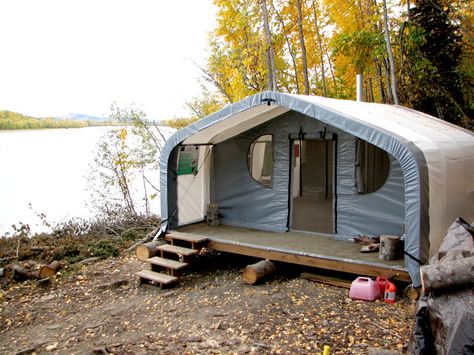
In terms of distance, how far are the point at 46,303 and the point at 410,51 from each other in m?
10.2

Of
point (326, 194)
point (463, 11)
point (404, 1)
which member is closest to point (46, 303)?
point (326, 194)

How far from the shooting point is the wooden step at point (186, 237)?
5.95 metres

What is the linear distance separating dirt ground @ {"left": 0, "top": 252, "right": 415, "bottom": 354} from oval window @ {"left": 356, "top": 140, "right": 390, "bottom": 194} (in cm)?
151

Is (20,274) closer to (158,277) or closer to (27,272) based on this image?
(27,272)

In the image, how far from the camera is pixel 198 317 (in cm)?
434

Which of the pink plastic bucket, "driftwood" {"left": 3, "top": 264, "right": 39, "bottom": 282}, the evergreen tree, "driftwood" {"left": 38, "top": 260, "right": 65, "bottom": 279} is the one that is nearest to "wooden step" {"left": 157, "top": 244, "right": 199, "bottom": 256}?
"driftwood" {"left": 38, "top": 260, "right": 65, "bottom": 279}

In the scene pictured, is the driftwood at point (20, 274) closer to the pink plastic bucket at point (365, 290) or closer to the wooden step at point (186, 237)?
the wooden step at point (186, 237)

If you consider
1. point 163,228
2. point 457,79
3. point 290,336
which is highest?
point 457,79

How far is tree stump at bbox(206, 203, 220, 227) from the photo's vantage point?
693cm

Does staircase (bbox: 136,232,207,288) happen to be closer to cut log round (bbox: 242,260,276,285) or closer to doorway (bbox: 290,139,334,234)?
cut log round (bbox: 242,260,276,285)

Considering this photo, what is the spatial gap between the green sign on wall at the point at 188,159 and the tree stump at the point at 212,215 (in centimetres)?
65

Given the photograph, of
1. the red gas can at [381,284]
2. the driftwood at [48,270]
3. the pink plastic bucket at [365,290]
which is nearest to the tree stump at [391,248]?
the red gas can at [381,284]

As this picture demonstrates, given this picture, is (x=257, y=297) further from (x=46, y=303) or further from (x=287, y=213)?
(x=46, y=303)

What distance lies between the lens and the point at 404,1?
11.6m
